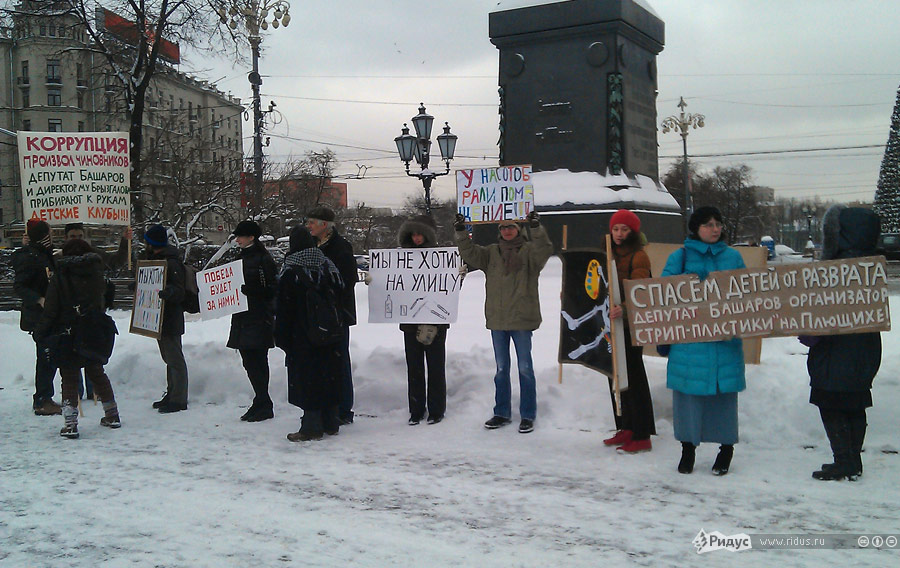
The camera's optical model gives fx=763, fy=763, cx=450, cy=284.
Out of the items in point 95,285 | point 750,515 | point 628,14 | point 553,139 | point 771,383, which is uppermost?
point 628,14

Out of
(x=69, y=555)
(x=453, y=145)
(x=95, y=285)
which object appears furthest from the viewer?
(x=453, y=145)

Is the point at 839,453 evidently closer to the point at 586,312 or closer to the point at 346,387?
the point at 586,312

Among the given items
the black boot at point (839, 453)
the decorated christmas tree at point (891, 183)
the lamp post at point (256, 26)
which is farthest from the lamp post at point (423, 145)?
the decorated christmas tree at point (891, 183)

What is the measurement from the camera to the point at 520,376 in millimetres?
6664

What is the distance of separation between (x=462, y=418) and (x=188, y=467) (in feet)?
8.12

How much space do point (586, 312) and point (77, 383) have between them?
4608 mm

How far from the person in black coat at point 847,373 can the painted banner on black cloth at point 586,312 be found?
178 cm

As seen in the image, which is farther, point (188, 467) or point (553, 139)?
point (553, 139)

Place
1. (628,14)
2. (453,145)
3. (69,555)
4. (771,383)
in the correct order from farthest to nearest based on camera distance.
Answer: (453,145), (628,14), (771,383), (69,555)

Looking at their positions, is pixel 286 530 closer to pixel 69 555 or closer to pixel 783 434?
pixel 69 555

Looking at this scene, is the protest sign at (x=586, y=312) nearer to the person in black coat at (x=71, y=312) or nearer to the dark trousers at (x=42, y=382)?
the person in black coat at (x=71, y=312)

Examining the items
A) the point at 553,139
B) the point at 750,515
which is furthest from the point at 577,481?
the point at 553,139

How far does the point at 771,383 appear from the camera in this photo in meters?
6.51

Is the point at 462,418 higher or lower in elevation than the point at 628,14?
lower
